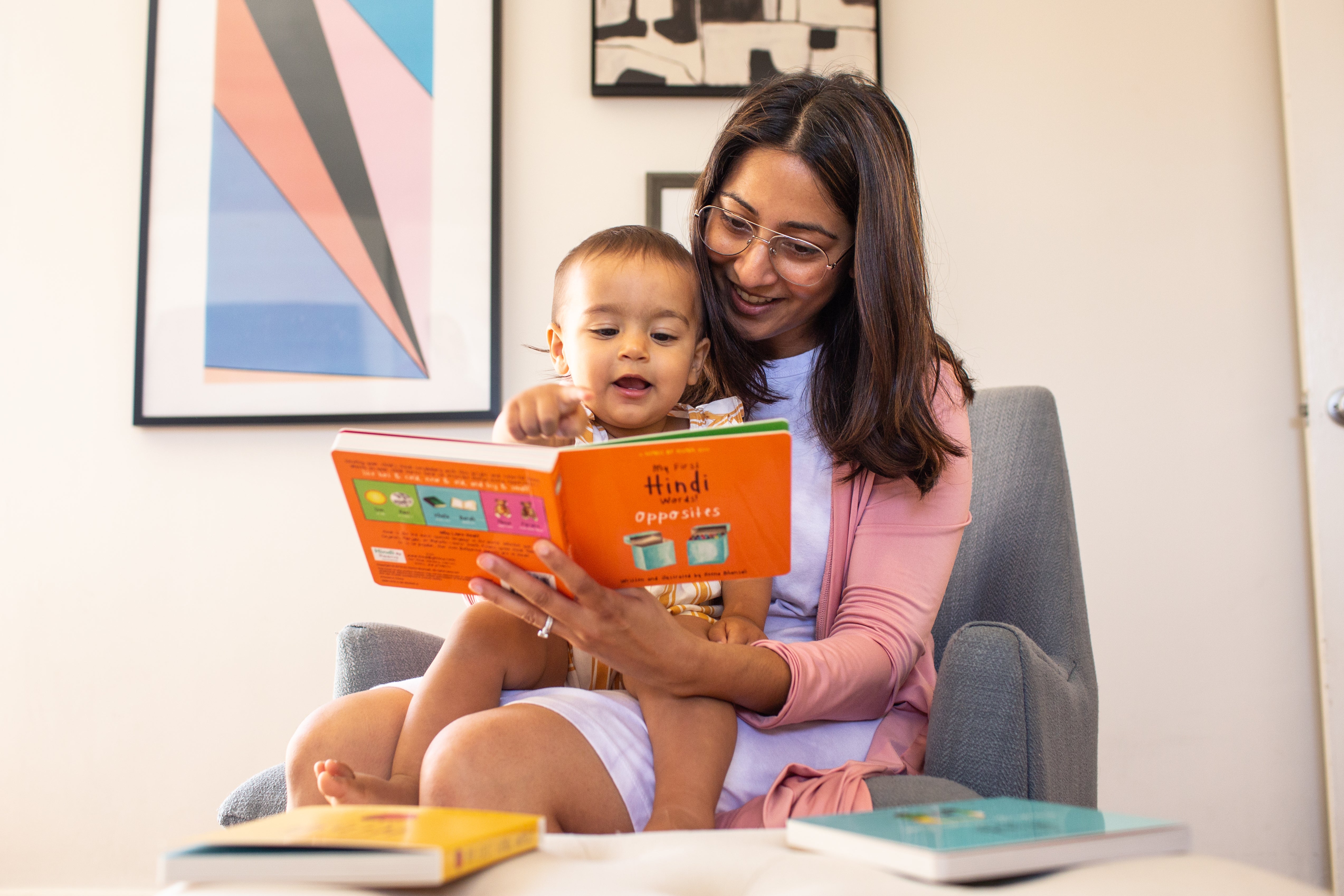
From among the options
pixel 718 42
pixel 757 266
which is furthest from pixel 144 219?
pixel 757 266

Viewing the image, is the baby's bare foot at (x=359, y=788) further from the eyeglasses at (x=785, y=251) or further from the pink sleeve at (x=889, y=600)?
the eyeglasses at (x=785, y=251)

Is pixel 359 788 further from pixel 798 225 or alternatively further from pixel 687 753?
pixel 798 225

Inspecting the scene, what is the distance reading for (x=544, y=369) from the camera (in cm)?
203

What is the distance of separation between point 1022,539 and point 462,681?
0.80 m

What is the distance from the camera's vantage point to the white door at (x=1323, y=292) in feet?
6.01

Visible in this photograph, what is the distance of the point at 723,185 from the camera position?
1.29 m

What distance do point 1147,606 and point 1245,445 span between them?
1.32 feet

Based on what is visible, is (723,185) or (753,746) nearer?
(753,746)

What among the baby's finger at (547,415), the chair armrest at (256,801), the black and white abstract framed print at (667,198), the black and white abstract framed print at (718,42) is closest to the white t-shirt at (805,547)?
the baby's finger at (547,415)

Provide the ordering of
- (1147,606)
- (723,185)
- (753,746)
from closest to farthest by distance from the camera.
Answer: (753,746) → (723,185) → (1147,606)

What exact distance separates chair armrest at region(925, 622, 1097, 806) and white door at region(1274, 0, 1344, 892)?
3.96 ft

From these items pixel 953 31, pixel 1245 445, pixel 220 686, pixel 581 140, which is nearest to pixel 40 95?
pixel 581 140

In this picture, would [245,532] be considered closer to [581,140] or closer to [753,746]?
[581,140]

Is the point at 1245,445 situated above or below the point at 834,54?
below
